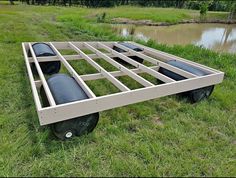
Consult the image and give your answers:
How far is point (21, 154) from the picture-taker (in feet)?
5.20

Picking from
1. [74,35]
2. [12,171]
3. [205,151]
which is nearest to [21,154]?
[12,171]

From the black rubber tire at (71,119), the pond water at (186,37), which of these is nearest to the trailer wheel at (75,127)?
the black rubber tire at (71,119)

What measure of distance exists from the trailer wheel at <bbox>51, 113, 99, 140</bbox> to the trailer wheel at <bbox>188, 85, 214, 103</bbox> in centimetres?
134

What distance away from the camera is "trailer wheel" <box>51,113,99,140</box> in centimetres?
172

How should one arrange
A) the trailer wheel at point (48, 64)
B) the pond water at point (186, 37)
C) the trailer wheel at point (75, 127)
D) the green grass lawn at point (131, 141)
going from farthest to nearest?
1. the pond water at point (186, 37)
2. the trailer wheel at point (48, 64)
3. the trailer wheel at point (75, 127)
4. the green grass lawn at point (131, 141)

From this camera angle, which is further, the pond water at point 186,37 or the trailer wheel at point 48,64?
the pond water at point 186,37

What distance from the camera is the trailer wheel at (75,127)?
67.8 inches

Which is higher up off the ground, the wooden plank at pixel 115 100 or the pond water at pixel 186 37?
the wooden plank at pixel 115 100

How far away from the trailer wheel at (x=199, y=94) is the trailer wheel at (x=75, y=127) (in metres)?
1.34

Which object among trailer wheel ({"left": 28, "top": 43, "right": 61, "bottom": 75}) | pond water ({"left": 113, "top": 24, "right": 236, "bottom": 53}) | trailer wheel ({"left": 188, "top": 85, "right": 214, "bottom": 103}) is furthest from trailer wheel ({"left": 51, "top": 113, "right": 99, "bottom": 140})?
pond water ({"left": 113, "top": 24, "right": 236, "bottom": 53})

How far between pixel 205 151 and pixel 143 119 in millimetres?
703

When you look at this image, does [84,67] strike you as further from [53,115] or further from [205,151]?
[205,151]

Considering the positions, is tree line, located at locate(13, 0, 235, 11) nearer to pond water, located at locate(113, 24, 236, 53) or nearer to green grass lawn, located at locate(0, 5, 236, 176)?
pond water, located at locate(113, 24, 236, 53)

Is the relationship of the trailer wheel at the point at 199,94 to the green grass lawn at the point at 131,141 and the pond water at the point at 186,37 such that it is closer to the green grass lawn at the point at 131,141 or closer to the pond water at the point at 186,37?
the green grass lawn at the point at 131,141
